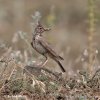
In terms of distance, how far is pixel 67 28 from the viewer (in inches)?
687

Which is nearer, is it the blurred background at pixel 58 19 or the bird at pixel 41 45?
the bird at pixel 41 45

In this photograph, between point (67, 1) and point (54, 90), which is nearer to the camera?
point (54, 90)

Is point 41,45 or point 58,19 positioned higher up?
point 58,19

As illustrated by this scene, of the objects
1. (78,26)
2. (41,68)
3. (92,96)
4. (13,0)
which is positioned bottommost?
(92,96)

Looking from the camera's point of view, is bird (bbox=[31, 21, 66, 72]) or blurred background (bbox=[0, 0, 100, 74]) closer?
A: bird (bbox=[31, 21, 66, 72])

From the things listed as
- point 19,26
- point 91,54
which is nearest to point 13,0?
point 19,26

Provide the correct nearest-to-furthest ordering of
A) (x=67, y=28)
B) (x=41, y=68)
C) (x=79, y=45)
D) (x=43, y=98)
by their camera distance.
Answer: (x=43, y=98)
(x=41, y=68)
(x=79, y=45)
(x=67, y=28)

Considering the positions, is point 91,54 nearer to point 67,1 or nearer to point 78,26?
point 78,26

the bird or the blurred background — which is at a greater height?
the blurred background

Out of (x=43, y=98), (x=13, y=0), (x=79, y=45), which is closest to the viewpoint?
(x=43, y=98)

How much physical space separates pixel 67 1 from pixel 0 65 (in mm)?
11671

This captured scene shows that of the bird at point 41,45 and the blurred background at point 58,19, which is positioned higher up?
the blurred background at point 58,19

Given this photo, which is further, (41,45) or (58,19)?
(58,19)

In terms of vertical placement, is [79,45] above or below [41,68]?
above
